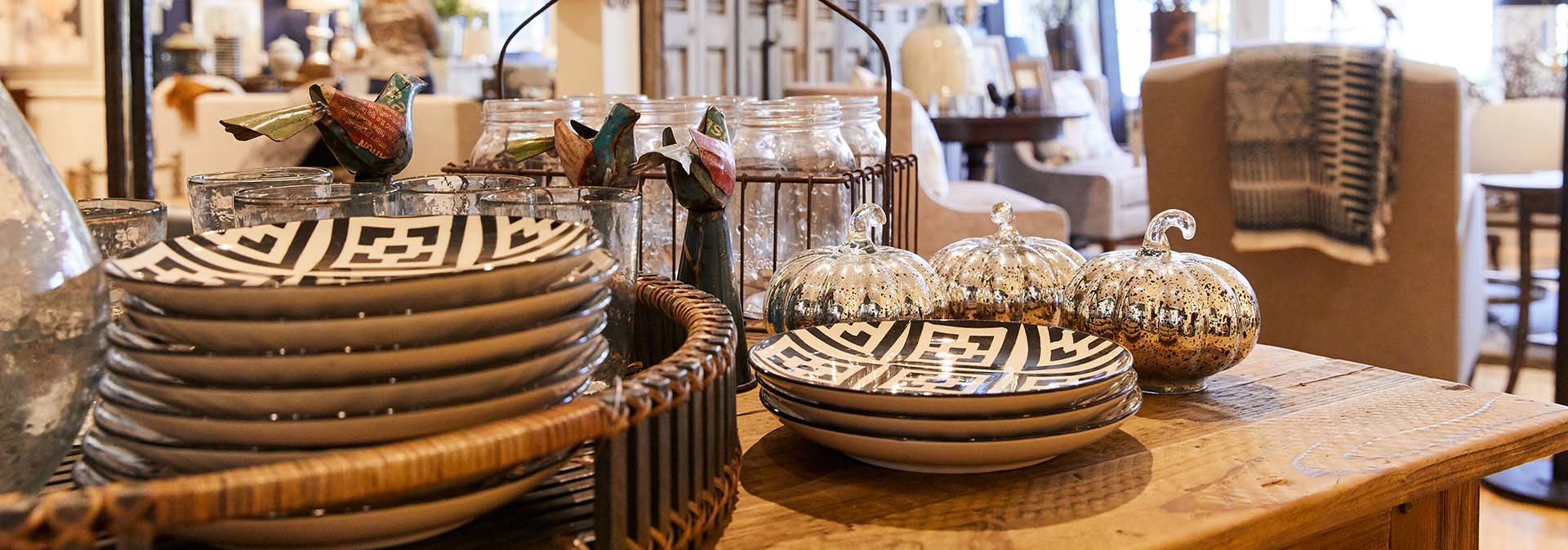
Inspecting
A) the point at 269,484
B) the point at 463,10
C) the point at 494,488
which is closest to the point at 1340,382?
the point at 494,488

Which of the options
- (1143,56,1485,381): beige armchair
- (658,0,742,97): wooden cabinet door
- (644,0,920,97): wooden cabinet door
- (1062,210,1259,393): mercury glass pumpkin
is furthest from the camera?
(644,0,920,97): wooden cabinet door

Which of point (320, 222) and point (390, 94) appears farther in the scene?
point (390, 94)

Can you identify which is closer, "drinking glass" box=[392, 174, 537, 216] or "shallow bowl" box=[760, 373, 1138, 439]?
"shallow bowl" box=[760, 373, 1138, 439]

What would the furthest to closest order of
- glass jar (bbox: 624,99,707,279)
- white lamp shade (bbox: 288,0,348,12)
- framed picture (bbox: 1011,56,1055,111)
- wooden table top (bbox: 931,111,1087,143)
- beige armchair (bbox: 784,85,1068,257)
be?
white lamp shade (bbox: 288,0,348,12) < framed picture (bbox: 1011,56,1055,111) < wooden table top (bbox: 931,111,1087,143) < beige armchair (bbox: 784,85,1068,257) < glass jar (bbox: 624,99,707,279)

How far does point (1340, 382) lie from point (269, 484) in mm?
752

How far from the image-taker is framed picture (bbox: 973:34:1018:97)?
545 cm

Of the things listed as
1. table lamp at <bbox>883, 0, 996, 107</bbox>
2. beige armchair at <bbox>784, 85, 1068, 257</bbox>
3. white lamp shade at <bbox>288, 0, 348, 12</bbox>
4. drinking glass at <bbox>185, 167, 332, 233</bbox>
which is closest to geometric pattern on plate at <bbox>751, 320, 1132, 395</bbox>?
drinking glass at <bbox>185, 167, 332, 233</bbox>

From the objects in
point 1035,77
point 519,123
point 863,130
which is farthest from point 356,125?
point 1035,77

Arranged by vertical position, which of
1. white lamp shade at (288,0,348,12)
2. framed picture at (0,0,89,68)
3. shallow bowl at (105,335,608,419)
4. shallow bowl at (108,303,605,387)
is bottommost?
shallow bowl at (105,335,608,419)

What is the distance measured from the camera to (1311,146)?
2.61 m

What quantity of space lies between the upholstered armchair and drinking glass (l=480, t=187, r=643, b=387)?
4070mm

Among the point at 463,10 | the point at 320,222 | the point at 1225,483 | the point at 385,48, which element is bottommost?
the point at 1225,483

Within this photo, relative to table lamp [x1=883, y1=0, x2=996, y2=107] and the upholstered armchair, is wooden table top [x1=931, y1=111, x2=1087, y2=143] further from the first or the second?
table lamp [x1=883, y1=0, x2=996, y2=107]

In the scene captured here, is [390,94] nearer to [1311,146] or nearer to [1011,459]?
[1011,459]
